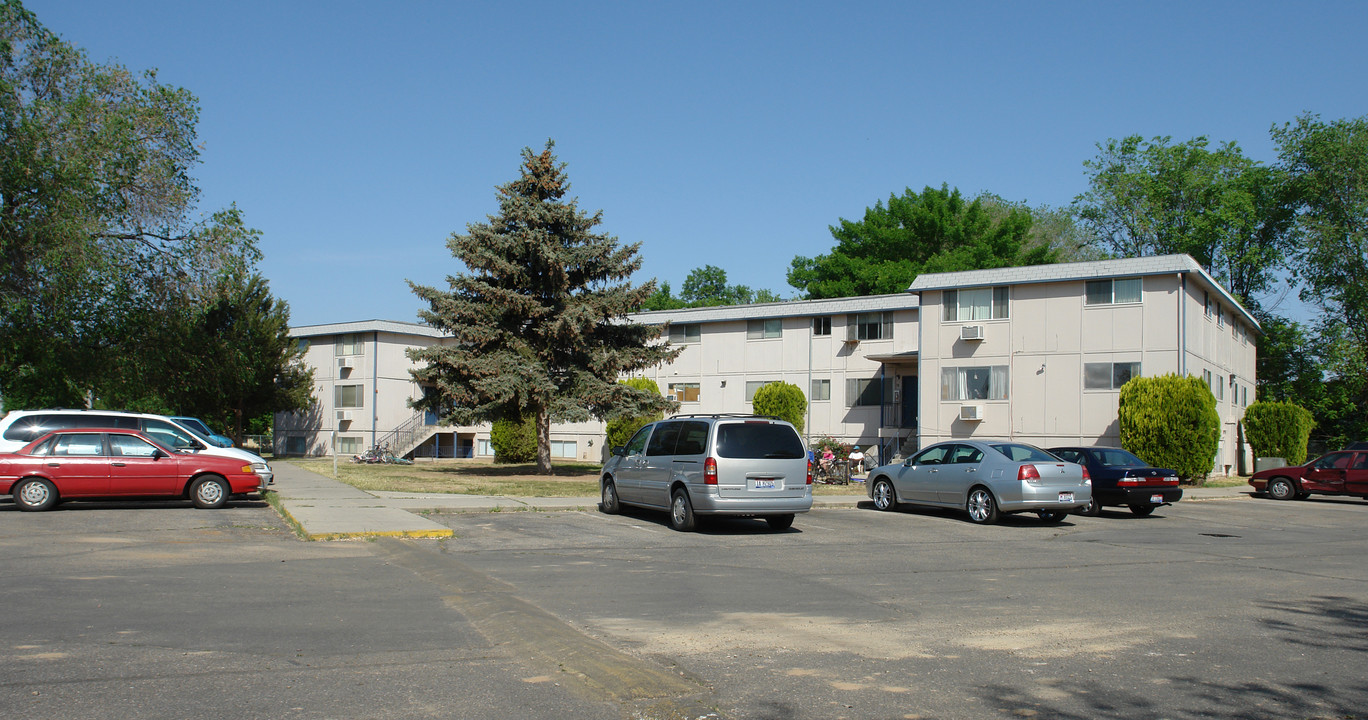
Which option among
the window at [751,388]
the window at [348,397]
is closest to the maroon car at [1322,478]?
the window at [751,388]

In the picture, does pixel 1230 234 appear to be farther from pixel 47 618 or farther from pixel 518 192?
pixel 47 618

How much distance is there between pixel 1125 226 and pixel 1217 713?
60673 millimetres

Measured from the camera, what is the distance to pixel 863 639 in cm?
731

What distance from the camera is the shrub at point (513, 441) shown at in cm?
A: 4206

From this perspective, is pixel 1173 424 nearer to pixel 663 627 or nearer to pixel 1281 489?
pixel 1281 489

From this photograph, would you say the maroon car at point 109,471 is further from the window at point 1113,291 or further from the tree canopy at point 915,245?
the tree canopy at point 915,245

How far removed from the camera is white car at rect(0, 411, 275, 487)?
16.7m

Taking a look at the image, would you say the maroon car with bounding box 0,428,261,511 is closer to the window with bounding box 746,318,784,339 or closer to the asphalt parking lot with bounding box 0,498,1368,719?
the asphalt parking lot with bounding box 0,498,1368,719

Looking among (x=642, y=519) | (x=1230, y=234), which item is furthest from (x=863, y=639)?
(x=1230, y=234)

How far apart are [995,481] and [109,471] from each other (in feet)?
49.0

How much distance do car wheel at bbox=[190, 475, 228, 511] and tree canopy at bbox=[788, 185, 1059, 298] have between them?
43.2 m

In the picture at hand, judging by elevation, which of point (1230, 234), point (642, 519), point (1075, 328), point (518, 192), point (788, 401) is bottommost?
point (642, 519)

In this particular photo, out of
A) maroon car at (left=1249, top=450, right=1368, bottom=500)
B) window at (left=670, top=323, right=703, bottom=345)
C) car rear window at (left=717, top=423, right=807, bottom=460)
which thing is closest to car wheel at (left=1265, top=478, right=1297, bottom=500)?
maroon car at (left=1249, top=450, right=1368, bottom=500)

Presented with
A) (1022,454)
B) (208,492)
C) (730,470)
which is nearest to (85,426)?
(208,492)
